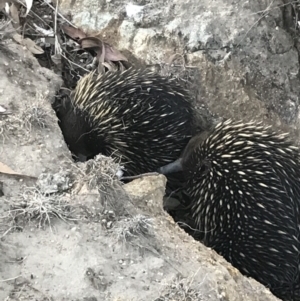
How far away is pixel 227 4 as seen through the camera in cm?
403

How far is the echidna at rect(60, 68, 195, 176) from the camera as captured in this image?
362cm

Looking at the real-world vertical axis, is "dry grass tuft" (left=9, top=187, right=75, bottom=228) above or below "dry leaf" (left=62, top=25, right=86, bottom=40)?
below

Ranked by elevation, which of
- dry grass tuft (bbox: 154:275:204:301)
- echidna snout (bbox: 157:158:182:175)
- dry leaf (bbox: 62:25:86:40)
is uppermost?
dry leaf (bbox: 62:25:86:40)

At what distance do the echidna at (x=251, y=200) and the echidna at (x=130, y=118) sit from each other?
8.3 inches

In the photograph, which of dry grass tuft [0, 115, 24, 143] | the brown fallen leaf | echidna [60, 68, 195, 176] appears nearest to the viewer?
dry grass tuft [0, 115, 24, 143]

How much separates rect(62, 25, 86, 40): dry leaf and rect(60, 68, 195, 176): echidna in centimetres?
52

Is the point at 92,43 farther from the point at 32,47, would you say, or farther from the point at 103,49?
the point at 32,47

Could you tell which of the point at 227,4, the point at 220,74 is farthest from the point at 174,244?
the point at 227,4

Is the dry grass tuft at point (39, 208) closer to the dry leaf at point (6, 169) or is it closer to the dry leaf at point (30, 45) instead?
the dry leaf at point (6, 169)

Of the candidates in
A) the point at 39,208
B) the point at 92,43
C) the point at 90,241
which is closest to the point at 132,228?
the point at 90,241

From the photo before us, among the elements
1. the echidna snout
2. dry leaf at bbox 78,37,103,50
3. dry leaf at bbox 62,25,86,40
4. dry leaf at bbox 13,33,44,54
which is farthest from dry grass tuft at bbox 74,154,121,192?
dry leaf at bbox 62,25,86,40

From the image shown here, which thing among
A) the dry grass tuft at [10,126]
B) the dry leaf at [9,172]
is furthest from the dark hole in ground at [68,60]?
the dry leaf at [9,172]

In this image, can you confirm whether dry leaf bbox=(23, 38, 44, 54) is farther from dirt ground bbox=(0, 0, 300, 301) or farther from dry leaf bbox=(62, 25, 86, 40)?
dry leaf bbox=(62, 25, 86, 40)

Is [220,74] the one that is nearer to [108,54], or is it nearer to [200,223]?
[108,54]
